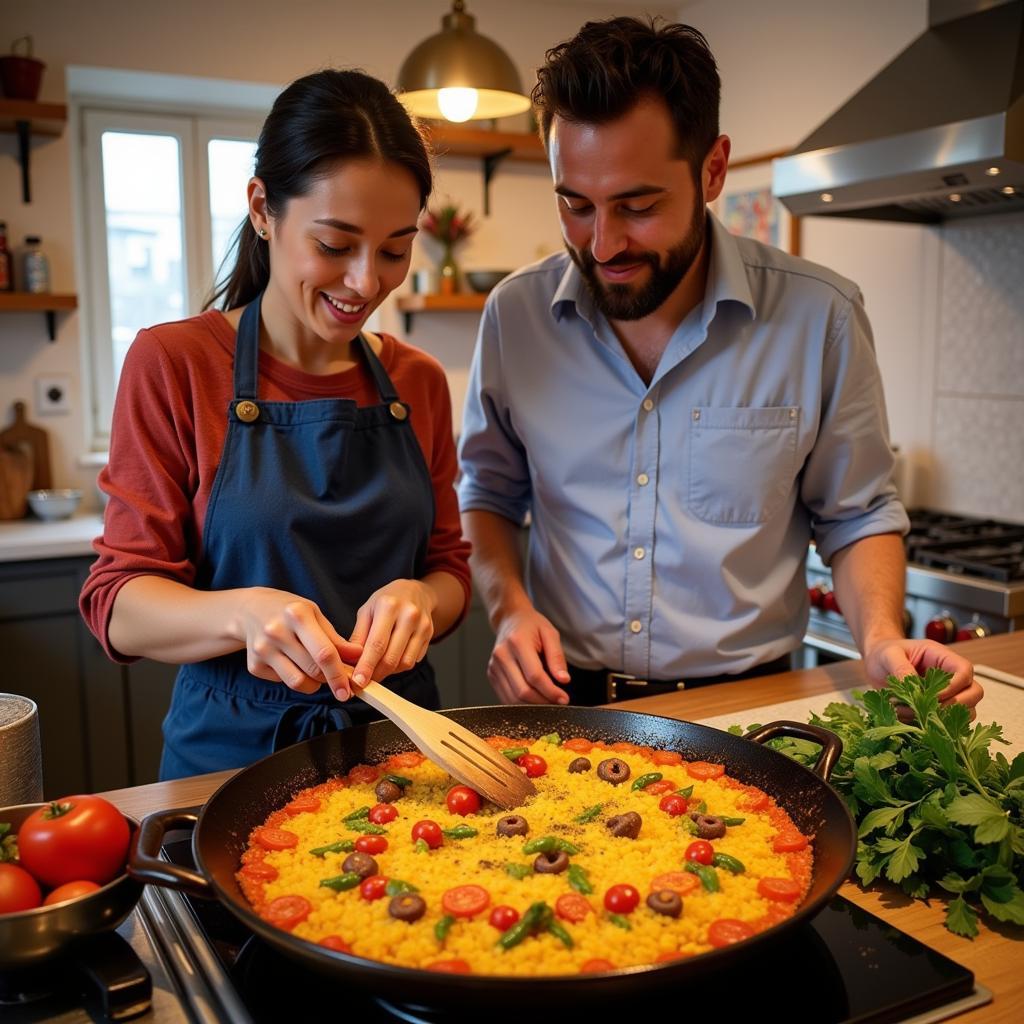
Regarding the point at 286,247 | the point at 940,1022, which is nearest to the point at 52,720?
the point at 286,247

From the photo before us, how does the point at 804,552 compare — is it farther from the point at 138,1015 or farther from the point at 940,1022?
the point at 138,1015

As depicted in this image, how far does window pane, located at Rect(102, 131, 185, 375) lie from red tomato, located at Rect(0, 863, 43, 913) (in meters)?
3.41

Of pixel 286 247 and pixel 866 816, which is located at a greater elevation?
pixel 286 247

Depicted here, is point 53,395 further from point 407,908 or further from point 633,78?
point 407,908

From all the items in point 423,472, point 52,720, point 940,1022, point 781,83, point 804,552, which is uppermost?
point 781,83

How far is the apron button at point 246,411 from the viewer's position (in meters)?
1.40

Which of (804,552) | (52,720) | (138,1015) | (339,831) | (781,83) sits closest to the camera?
(138,1015)

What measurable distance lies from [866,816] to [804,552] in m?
0.75

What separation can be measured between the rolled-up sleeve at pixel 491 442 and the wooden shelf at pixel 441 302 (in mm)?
2121

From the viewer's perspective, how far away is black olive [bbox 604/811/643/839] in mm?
1052

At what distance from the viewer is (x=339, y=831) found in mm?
1066

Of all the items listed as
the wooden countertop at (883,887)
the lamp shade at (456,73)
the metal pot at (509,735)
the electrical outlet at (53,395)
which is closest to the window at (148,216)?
the electrical outlet at (53,395)

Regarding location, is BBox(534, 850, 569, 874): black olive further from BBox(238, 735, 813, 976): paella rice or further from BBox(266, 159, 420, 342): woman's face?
BBox(266, 159, 420, 342): woman's face

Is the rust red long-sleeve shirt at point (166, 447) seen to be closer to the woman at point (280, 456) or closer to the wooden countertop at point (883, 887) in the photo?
the woman at point (280, 456)
